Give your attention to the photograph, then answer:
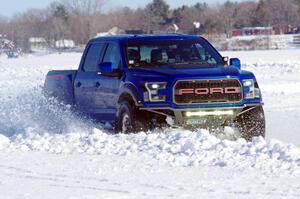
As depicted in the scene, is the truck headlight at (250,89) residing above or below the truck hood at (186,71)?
below

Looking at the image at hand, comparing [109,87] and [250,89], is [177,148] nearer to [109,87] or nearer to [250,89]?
[250,89]

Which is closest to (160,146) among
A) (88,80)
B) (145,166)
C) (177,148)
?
(177,148)

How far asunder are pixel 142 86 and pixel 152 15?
96.6 meters

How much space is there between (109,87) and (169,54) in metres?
0.97

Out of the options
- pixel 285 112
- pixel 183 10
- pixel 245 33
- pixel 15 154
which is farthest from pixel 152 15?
pixel 15 154

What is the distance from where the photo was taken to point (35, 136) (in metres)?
9.95

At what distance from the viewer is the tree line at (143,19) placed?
292 feet

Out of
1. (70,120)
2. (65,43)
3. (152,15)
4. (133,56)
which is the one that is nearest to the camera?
(133,56)

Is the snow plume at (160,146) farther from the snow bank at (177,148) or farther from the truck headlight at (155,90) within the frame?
the truck headlight at (155,90)

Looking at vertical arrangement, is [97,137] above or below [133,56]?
below

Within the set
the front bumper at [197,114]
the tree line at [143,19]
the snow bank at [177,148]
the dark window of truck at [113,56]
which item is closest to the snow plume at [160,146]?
the snow bank at [177,148]

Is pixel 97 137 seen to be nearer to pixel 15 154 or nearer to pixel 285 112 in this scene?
pixel 15 154

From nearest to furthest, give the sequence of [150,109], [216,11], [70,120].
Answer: [150,109] → [70,120] → [216,11]

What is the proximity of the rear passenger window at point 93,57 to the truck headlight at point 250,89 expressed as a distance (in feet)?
8.43
